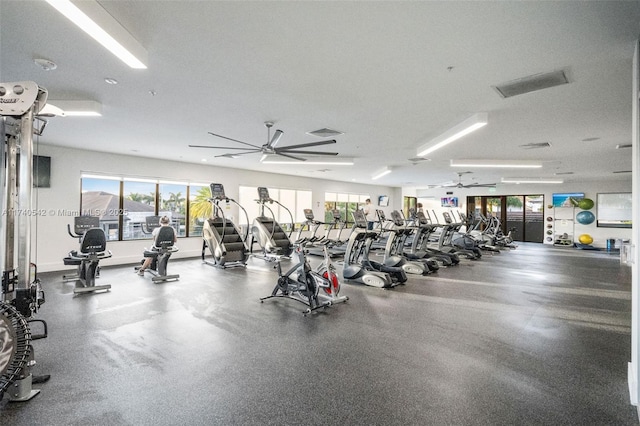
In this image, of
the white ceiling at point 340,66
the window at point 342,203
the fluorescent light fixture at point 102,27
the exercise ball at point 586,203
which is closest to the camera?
the fluorescent light fixture at point 102,27

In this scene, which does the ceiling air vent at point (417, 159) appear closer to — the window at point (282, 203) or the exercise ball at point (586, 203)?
the window at point (282, 203)

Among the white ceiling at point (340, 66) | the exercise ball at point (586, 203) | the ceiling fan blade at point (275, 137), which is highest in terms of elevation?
the white ceiling at point (340, 66)

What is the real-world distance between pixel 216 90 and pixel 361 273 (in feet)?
12.6

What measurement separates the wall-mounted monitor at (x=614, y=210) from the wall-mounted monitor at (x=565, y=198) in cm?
67

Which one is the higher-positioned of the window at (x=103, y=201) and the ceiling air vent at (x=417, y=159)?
the ceiling air vent at (x=417, y=159)

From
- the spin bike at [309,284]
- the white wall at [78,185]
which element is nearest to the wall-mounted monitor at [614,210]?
the spin bike at [309,284]

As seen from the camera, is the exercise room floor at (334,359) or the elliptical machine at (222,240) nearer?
the exercise room floor at (334,359)

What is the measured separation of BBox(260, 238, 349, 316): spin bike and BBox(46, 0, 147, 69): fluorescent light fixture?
2.87 metres

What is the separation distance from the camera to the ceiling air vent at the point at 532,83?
3.07 meters

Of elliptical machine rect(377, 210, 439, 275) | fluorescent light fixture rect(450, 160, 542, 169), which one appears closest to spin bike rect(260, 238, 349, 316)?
elliptical machine rect(377, 210, 439, 275)

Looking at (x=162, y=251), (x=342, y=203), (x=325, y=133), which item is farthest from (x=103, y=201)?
(x=342, y=203)

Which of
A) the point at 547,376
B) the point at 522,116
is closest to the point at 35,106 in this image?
the point at 547,376

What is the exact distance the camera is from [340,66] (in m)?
2.90

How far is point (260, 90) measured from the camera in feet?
11.5
